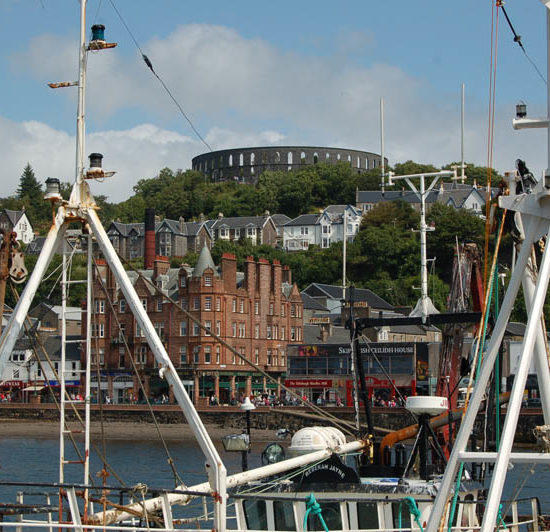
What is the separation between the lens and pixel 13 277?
18547 millimetres

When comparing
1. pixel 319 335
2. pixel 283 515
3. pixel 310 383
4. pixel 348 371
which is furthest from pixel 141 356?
pixel 283 515

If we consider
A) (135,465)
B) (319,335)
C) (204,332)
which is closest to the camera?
(135,465)

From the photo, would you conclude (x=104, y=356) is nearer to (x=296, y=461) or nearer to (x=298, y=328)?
(x=298, y=328)

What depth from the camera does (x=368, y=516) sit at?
752 inches

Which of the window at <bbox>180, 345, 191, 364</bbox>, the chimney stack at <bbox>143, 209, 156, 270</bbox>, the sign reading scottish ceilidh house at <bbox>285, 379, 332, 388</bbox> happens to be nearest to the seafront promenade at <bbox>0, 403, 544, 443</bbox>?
the window at <bbox>180, 345, 191, 364</bbox>

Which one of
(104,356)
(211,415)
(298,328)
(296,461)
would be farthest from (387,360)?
(296,461)

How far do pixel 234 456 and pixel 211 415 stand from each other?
26.1 m

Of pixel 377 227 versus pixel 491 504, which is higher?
pixel 377 227

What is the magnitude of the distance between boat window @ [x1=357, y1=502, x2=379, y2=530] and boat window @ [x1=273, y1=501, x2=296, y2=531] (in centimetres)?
126

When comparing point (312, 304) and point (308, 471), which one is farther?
point (312, 304)

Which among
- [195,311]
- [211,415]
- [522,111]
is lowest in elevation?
[211,415]

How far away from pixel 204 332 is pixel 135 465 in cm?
4576

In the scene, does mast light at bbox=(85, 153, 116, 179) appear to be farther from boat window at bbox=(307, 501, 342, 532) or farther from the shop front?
the shop front

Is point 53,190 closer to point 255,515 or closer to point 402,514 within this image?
point 255,515
